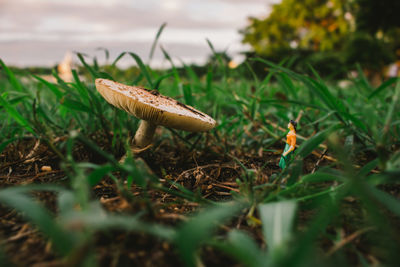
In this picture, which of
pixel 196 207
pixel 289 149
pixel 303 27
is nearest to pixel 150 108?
pixel 196 207

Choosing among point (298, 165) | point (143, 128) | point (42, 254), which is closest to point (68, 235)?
point (42, 254)

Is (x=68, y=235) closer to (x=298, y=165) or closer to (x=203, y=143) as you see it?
(x=298, y=165)

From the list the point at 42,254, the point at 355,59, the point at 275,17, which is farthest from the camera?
the point at 275,17

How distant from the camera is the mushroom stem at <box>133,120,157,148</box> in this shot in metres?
1.42

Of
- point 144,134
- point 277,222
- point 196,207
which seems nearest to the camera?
point 277,222

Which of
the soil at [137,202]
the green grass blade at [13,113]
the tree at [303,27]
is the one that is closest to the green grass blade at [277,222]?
the soil at [137,202]

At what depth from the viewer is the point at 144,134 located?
144cm

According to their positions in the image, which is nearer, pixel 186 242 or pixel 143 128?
pixel 186 242

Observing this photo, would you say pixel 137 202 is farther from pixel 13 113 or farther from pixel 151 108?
pixel 13 113

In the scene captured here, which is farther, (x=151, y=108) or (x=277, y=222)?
(x=151, y=108)

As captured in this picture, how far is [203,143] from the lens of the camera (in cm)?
168

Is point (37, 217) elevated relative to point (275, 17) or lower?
lower

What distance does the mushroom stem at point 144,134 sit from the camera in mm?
1422

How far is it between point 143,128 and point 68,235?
101 cm
